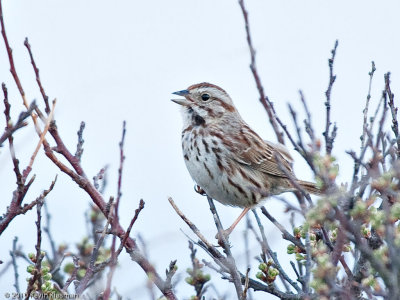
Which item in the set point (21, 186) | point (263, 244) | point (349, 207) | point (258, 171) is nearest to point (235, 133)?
point (258, 171)

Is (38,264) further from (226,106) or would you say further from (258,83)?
(226,106)

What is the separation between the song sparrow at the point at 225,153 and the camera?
6.76 m

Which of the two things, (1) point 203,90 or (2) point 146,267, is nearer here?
(2) point 146,267

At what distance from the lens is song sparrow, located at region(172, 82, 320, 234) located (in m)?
6.76

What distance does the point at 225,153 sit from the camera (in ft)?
23.0

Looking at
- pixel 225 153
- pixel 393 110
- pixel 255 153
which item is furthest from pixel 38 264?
pixel 255 153

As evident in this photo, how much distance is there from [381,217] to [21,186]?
1599 mm

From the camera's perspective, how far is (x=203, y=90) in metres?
7.19

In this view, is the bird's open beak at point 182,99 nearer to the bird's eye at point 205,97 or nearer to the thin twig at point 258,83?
the bird's eye at point 205,97

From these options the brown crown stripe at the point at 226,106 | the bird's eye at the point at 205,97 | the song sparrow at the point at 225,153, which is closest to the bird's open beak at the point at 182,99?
the song sparrow at the point at 225,153

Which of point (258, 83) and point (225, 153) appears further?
point (225, 153)

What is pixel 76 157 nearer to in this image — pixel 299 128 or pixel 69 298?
pixel 69 298

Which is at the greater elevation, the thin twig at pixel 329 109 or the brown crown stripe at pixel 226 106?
the brown crown stripe at pixel 226 106

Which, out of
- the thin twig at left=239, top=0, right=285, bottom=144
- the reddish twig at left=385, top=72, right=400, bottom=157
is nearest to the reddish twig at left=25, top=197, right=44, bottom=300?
the thin twig at left=239, top=0, right=285, bottom=144
